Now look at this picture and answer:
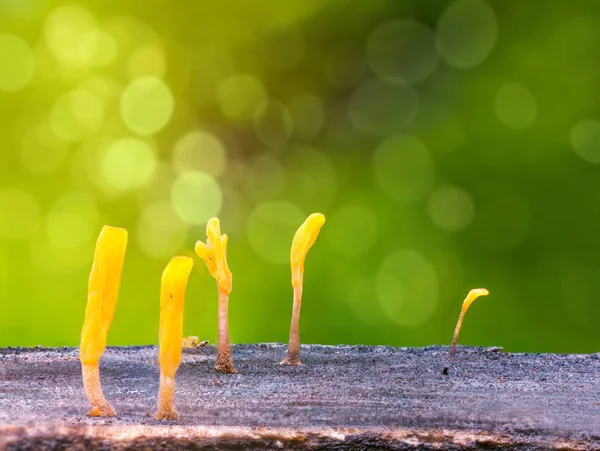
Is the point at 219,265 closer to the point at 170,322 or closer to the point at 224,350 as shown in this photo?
the point at 224,350

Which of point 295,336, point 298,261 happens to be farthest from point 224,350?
point 298,261

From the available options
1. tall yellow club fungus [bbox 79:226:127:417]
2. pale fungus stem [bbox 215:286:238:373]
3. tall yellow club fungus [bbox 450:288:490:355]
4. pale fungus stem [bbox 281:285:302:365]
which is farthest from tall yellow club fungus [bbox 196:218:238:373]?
tall yellow club fungus [bbox 450:288:490:355]

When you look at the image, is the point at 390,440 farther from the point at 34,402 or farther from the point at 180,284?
the point at 34,402

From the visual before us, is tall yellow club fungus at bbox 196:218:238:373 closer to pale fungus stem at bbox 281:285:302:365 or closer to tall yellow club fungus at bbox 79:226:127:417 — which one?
pale fungus stem at bbox 281:285:302:365

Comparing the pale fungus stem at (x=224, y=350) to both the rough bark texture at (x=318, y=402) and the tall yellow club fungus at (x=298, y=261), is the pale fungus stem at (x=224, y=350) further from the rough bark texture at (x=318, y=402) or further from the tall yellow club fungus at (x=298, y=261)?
the tall yellow club fungus at (x=298, y=261)

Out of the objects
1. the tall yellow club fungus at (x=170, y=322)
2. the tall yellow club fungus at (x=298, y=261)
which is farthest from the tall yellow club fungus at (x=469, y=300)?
the tall yellow club fungus at (x=170, y=322)

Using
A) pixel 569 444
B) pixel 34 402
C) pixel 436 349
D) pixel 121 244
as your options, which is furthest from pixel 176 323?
pixel 436 349
